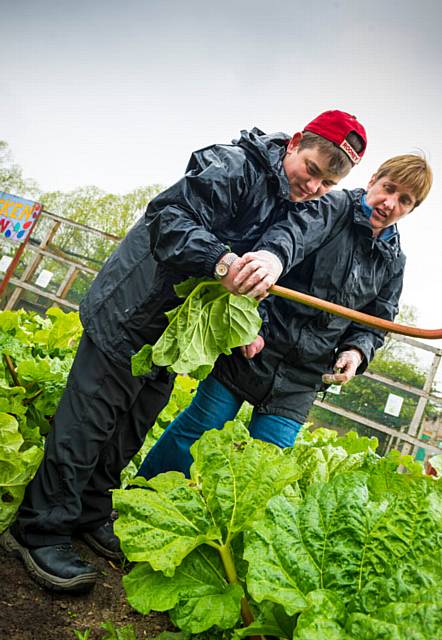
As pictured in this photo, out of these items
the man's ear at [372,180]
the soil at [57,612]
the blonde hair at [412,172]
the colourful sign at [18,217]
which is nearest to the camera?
the soil at [57,612]

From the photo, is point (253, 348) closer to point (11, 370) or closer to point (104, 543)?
point (104, 543)

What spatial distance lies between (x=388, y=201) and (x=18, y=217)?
5.09 metres

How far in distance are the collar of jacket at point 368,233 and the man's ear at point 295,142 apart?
0.46m

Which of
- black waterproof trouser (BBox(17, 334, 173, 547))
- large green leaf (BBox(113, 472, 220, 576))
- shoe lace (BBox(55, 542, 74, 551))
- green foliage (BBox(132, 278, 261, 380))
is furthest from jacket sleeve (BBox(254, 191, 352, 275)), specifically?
shoe lace (BBox(55, 542, 74, 551))

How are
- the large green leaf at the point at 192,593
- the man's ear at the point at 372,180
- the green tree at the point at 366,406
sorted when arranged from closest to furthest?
the large green leaf at the point at 192,593 → the man's ear at the point at 372,180 → the green tree at the point at 366,406

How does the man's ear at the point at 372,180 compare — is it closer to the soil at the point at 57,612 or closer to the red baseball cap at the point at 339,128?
the red baseball cap at the point at 339,128

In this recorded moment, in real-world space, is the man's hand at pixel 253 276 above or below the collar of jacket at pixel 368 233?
below

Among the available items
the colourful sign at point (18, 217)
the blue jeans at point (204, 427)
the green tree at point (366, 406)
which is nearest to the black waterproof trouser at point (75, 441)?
the blue jeans at point (204, 427)

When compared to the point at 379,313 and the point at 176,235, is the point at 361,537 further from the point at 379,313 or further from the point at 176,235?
the point at 379,313

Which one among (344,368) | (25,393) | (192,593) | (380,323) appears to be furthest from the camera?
(25,393)

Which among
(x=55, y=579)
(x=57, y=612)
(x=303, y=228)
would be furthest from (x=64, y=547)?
(x=303, y=228)

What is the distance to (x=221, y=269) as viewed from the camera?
1653 millimetres

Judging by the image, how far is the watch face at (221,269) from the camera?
1.65m

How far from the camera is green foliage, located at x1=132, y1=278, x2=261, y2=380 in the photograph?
1754 millimetres
